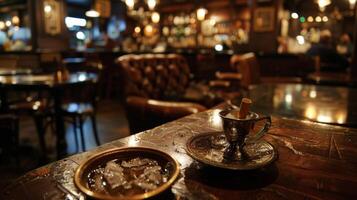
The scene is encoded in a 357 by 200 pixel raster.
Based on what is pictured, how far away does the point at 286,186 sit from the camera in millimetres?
625

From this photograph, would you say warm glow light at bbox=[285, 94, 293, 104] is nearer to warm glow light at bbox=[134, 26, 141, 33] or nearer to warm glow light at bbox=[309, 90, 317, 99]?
warm glow light at bbox=[309, 90, 317, 99]

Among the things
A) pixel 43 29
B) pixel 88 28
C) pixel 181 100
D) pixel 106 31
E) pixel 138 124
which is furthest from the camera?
pixel 88 28

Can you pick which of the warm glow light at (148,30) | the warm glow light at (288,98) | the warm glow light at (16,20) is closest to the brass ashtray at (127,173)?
the warm glow light at (288,98)

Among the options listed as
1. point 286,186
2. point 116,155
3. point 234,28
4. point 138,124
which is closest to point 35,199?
point 116,155

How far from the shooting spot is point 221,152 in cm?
77

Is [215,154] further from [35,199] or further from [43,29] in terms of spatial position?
[43,29]

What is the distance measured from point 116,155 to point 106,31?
1071cm

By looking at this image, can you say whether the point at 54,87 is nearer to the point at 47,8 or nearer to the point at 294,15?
the point at 47,8

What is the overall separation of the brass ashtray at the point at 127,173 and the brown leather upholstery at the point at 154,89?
1.28m

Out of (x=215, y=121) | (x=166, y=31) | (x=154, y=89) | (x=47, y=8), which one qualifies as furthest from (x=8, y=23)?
(x=215, y=121)

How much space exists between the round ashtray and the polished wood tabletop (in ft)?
2.00

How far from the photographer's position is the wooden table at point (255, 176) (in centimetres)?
59

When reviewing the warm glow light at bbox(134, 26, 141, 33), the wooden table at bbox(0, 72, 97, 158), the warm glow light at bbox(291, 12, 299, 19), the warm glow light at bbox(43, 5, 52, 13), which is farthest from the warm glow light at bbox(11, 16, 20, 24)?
the warm glow light at bbox(291, 12, 299, 19)

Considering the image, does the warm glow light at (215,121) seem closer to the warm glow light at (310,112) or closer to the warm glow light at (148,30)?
the warm glow light at (310,112)
